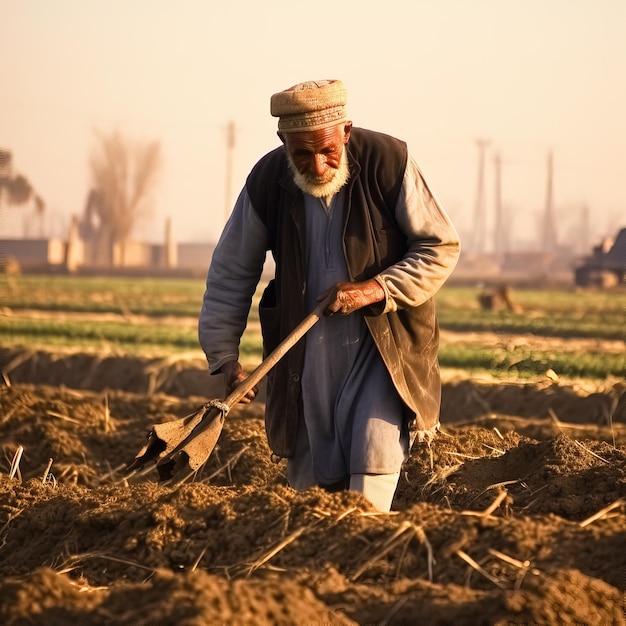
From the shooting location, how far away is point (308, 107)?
15.8 ft

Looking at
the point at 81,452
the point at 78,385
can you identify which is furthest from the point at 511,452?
the point at 78,385

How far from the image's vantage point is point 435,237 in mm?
5027

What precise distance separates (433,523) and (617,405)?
6.70 metres

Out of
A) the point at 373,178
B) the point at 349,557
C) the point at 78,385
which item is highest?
the point at 373,178

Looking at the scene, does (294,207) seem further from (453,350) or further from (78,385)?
(453,350)

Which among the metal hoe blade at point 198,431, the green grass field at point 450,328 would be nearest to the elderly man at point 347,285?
the metal hoe blade at point 198,431

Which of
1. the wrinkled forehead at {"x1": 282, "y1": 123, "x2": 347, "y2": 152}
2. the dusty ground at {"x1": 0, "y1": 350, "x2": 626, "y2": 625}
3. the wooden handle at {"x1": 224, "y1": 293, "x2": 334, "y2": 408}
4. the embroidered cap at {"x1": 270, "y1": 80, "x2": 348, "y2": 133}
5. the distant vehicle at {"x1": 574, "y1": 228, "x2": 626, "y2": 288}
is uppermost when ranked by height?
the embroidered cap at {"x1": 270, "y1": 80, "x2": 348, "y2": 133}

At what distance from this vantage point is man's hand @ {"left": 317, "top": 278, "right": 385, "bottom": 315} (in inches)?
188

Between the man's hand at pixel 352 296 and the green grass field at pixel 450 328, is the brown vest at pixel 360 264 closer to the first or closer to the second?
the man's hand at pixel 352 296

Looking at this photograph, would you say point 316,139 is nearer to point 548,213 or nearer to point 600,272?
point 600,272

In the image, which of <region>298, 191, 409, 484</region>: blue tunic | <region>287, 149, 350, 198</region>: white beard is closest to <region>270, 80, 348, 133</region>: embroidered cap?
<region>287, 149, 350, 198</region>: white beard

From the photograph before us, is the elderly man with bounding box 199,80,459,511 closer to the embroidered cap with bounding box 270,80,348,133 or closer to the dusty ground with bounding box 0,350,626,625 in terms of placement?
the embroidered cap with bounding box 270,80,348,133

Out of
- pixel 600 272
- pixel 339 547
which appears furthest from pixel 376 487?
pixel 600 272

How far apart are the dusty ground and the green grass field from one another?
19.3ft
